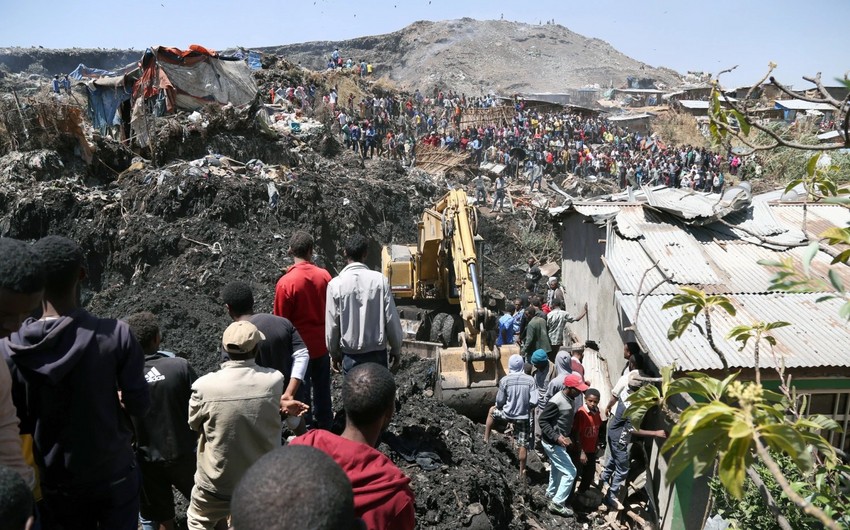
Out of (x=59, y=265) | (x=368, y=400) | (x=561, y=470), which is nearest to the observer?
(x=368, y=400)

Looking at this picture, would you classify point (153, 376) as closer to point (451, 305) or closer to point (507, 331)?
point (507, 331)

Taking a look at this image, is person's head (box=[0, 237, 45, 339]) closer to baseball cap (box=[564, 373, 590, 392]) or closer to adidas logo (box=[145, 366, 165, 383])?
adidas logo (box=[145, 366, 165, 383])

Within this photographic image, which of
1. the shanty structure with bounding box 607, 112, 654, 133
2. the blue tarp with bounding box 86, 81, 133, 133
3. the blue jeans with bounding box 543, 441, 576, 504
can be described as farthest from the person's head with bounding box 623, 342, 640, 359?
the shanty structure with bounding box 607, 112, 654, 133

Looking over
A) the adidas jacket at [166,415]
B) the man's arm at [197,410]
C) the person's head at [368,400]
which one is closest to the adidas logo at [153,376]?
the adidas jacket at [166,415]

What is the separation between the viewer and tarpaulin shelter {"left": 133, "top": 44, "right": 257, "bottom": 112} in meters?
18.6

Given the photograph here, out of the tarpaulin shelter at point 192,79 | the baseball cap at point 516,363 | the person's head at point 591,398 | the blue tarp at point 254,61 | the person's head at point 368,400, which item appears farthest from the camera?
the blue tarp at point 254,61

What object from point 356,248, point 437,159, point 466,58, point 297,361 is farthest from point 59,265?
point 466,58

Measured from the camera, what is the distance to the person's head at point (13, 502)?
1.86 metres

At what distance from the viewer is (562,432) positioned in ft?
22.5

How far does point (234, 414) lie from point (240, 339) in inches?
16.3

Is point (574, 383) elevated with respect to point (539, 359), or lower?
elevated

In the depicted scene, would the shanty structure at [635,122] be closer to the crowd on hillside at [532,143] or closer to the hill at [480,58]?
the crowd on hillside at [532,143]

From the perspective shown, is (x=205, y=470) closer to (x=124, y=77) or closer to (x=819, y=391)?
(x=819, y=391)

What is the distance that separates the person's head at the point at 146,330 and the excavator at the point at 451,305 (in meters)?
4.95
